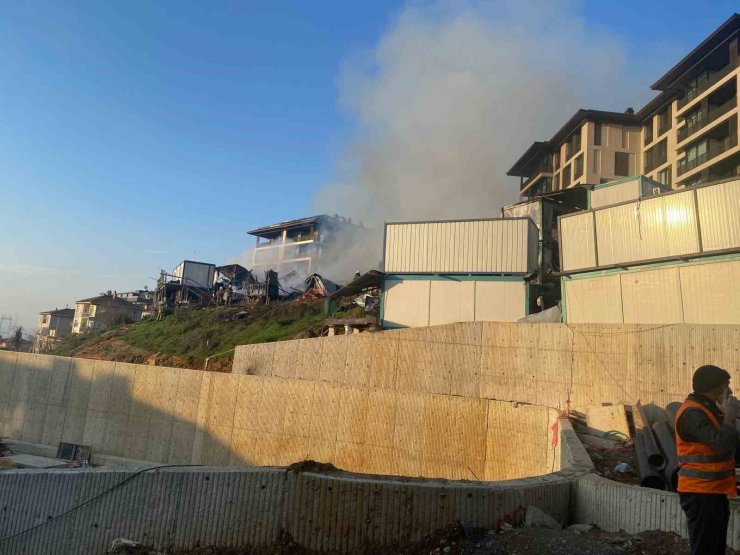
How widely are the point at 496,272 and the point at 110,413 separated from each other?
42.0ft

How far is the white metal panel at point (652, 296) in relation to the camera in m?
11.6

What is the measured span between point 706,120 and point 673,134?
3627 millimetres

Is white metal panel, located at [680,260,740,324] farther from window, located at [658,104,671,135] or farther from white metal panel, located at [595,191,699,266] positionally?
window, located at [658,104,671,135]

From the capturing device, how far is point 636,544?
374 cm

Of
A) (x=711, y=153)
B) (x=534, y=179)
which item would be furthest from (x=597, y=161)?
(x=711, y=153)

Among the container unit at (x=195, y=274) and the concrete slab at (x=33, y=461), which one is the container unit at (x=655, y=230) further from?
the container unit at (x=195, y=274)

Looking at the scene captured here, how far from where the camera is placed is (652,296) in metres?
12.0

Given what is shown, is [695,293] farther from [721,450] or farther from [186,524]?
[186,524]

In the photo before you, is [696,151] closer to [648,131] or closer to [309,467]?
[648,131]

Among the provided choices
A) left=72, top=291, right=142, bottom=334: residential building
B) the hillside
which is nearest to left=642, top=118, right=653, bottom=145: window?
the hillside

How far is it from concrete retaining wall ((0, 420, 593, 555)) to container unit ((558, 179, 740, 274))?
7.68m

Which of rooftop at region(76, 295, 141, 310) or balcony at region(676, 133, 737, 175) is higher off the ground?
balcony at region(676, 133, 737, 175)

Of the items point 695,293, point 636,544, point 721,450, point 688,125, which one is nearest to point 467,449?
point 695,293

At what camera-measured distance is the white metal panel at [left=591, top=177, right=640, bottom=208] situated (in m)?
16.5
